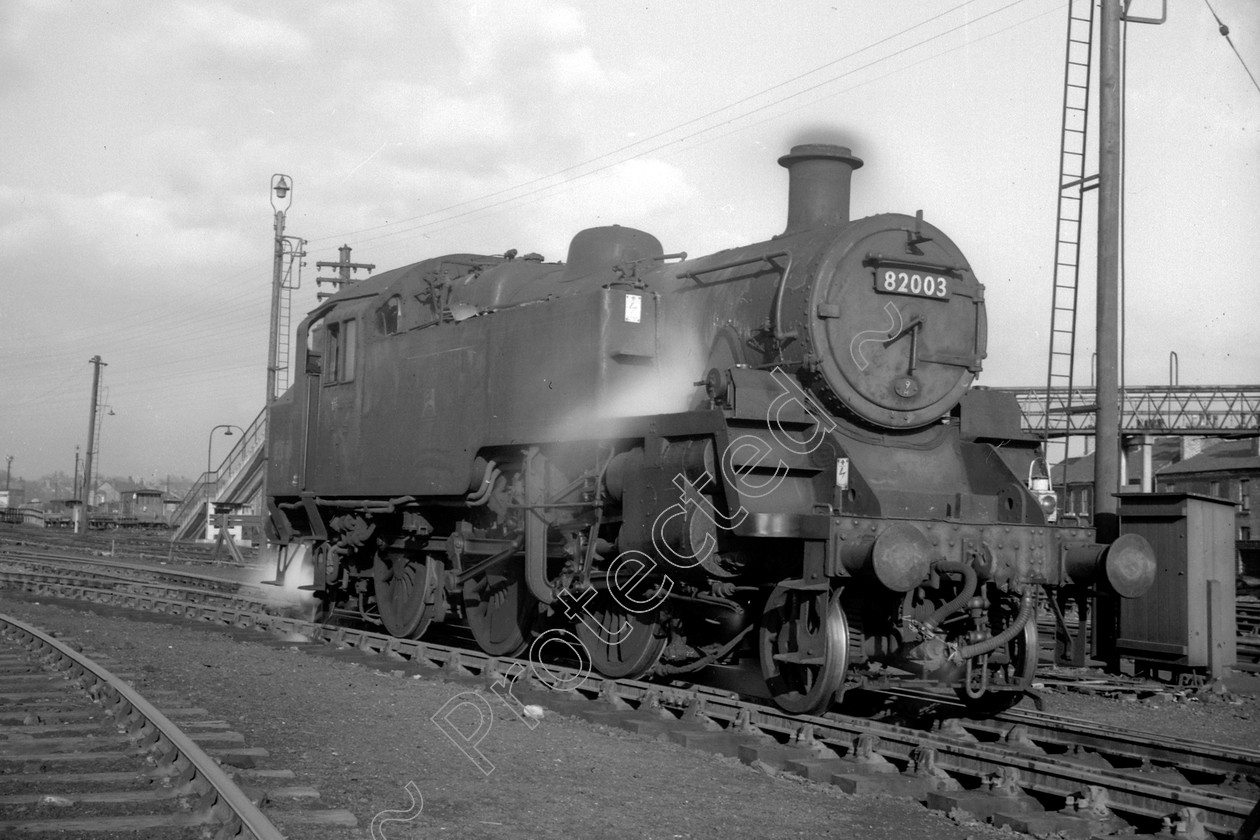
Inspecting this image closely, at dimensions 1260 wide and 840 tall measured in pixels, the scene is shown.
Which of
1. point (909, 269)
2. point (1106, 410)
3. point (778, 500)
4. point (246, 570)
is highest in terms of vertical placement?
point (909, 269)

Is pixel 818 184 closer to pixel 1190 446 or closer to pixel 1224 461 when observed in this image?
pixel 1224 461

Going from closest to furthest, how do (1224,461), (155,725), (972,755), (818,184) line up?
A: (972,755)
(155,725)
(818,184)
(1224,461)

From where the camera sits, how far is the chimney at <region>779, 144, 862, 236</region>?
9234 mm

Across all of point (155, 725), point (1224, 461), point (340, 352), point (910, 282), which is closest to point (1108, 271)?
point (910, 282)

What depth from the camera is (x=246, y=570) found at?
25906mm

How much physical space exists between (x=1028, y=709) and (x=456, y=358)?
5.71 meters

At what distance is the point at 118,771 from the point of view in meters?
6.18

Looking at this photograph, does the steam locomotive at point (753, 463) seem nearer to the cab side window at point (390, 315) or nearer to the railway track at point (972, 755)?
the railway track at point (972, 755)

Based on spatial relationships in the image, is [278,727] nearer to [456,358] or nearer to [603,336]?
[603,336]

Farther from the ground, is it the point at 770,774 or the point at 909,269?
the point at 909,269

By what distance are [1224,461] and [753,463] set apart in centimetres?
4381

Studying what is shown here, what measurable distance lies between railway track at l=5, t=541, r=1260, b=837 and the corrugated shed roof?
3968 cm

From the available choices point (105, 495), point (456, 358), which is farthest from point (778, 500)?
point (105, 495)

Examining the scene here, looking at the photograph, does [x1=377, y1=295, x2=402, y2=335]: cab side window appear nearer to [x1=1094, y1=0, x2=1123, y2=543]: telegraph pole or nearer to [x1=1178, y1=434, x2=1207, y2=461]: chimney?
[x1=1094, y1=0, x2=1123, y2=543]: telegraph pole
